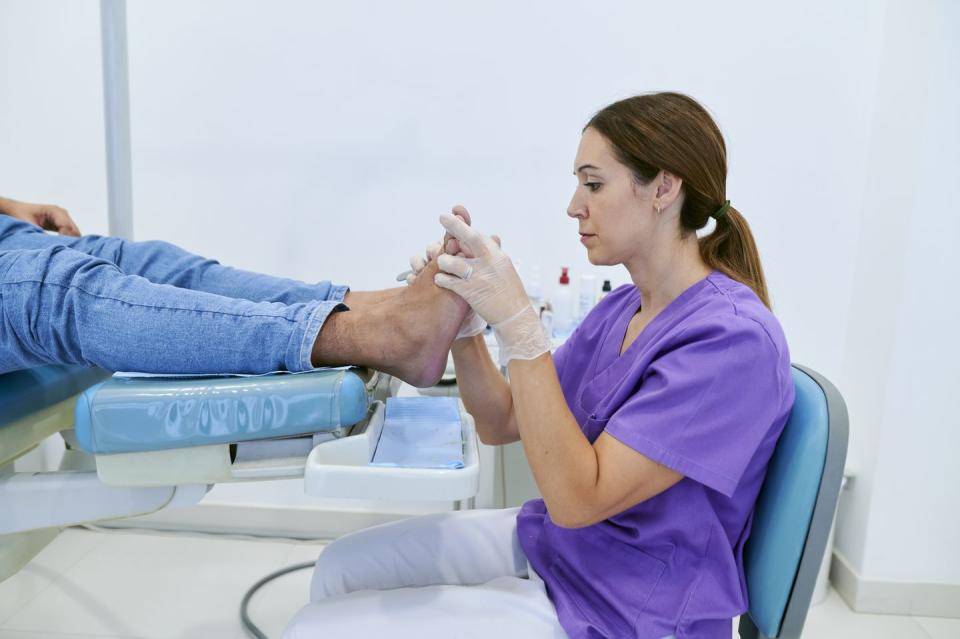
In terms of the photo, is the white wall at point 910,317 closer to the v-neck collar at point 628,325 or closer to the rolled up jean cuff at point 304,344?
the v-neck collar at point 628,325

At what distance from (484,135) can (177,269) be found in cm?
98

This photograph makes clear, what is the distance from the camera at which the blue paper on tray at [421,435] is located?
812 millimetres

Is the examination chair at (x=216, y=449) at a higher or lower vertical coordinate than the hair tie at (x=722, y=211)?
lower

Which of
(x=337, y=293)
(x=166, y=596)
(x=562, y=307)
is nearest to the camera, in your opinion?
(x=337, y=293)

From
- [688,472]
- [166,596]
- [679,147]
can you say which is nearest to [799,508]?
[688,472]

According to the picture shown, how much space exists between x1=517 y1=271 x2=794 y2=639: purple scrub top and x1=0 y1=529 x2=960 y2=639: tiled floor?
1055mm

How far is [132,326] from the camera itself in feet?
2.80

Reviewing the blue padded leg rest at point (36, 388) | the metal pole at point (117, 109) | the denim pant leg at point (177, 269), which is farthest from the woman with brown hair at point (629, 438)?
the metal pole at point (117, 109)

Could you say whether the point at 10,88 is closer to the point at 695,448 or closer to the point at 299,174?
the point at 299,174

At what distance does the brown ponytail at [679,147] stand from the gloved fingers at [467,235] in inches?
8.7

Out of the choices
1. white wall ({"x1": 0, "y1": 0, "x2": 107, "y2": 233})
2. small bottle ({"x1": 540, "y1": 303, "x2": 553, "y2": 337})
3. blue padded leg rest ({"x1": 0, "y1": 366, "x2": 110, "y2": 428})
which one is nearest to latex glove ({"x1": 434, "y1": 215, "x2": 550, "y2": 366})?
blue padded leg rest ({"x1": 0, "y1": 366, "x2": 110, "y2": 428})

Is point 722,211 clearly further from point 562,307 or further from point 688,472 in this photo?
point 562,307

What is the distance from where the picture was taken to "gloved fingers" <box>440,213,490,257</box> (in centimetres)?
93

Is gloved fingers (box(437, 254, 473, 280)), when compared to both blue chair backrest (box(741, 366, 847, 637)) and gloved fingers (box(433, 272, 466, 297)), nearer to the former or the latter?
gloved fingers (box(433, 272, 466, 297))
